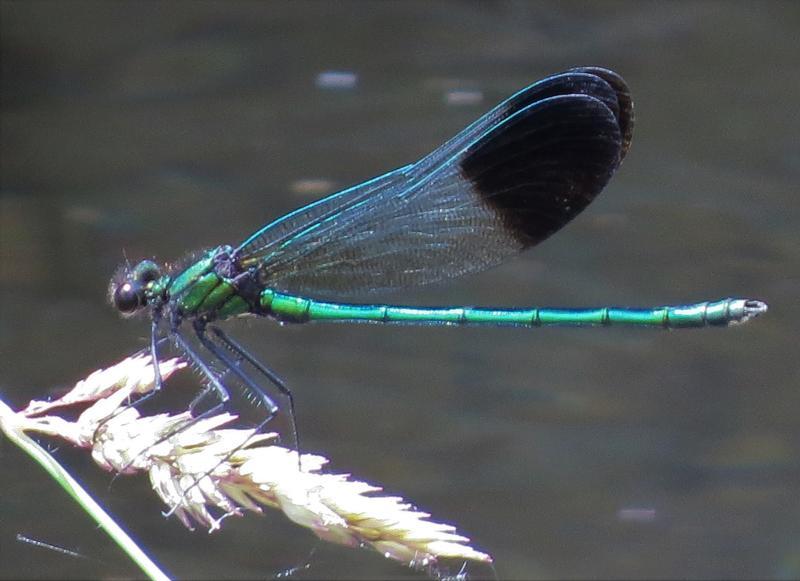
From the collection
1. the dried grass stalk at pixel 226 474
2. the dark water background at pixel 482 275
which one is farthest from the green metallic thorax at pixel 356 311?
the dark water background at pixel 482 275

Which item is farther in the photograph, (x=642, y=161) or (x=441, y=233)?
(x=642, y=161)

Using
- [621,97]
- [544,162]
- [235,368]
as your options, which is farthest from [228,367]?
[621,97]

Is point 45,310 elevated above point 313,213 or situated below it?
above

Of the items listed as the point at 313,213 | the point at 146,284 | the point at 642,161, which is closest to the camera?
the point at 146,284

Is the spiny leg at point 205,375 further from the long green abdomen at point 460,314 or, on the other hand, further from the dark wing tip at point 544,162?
the dark wing tip at point 544,162

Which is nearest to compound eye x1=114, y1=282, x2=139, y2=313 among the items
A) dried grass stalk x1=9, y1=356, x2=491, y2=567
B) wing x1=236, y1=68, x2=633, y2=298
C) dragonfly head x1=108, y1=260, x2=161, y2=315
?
dragonfly head x1=108, y1=260, x2=161, y2=315

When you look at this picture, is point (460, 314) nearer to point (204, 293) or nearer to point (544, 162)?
point (544, 162)

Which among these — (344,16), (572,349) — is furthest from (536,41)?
(572,349)

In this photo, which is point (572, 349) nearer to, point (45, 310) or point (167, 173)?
point (167, 173)
